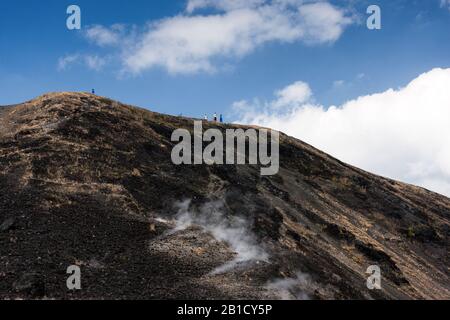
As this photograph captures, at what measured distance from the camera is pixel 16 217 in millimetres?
29750

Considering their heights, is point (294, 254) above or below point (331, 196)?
below

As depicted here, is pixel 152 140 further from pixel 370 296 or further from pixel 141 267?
pixel 370 296

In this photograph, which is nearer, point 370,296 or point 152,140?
point 370,296

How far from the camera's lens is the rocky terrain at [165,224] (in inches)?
1024

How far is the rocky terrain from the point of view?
26000 mm

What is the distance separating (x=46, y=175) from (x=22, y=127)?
1131 centimetres

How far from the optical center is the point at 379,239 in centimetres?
4709

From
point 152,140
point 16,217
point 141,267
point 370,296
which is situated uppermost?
point 152,140

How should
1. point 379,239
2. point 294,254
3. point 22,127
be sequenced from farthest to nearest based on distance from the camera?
point 379,239, point 22,127, point 294,254

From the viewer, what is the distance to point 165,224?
32250 millimetres

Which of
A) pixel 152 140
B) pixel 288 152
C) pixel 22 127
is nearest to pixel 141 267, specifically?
pixel 152 140
